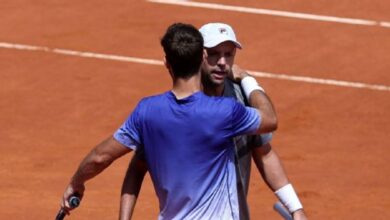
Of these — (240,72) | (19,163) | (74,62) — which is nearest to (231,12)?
(74,62)

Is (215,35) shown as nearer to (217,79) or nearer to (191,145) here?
(217,79)

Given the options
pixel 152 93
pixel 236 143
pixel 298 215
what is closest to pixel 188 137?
pixel 236 143

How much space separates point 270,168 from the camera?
7867 millimetres

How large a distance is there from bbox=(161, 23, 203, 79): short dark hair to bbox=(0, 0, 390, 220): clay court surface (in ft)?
18.9

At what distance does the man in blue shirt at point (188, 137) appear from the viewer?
Answer: 718cm

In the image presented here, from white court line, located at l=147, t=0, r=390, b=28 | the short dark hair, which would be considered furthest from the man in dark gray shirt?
white court line, located at l=147, t=0, r=390, b=28

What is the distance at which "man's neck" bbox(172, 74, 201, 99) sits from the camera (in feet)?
23.6

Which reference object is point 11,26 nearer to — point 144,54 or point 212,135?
point 144,54

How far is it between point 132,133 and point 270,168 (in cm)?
102

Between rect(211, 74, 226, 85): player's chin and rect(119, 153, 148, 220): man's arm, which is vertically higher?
rect(211, 74, 226, 85): player's chin

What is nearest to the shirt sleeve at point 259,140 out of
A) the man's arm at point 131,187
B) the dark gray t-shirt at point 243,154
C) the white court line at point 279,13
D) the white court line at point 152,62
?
the dark gray t-shirt at point 243,154

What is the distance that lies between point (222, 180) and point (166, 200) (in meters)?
0.36

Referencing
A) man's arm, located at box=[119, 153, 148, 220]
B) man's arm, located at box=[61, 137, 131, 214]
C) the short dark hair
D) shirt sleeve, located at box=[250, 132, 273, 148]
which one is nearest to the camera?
Answer: the short dark hair

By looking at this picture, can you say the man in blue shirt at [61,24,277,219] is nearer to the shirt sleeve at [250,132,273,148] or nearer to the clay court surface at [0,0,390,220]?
the shirt sleeve at [250,132,273,148]
